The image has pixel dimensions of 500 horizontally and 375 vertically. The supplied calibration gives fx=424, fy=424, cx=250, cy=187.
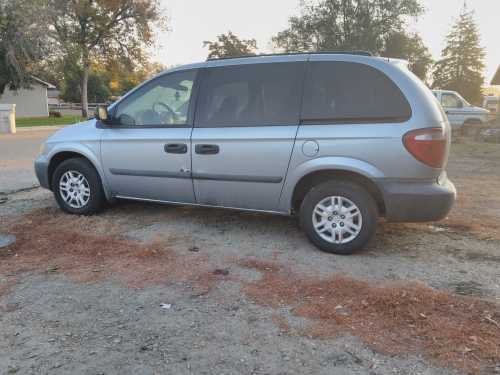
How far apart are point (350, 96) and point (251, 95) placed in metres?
1.05

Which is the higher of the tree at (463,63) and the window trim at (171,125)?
the tree at (463,63)

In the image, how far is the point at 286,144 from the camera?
4.19 metres

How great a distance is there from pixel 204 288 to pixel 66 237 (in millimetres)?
2041

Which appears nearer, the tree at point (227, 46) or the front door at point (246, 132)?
the front door at point (246, 132)

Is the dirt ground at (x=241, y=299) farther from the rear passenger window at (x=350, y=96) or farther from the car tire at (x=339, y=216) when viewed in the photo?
the rear passenger window at (x=350, y=96)

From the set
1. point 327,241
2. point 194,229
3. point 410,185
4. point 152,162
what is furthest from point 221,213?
point 410,185

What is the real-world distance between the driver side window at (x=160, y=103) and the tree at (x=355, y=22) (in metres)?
32.2

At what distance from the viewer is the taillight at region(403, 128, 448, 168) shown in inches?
146

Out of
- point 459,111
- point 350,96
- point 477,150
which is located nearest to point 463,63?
point 459,111

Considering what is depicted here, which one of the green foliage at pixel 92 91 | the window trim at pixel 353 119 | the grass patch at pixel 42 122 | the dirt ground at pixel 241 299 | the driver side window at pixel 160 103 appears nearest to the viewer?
the dirt ground at pixel 241 299

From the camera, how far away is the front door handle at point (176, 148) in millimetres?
4664

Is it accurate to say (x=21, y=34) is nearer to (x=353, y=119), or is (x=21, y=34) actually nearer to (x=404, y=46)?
(x=353, y=119)

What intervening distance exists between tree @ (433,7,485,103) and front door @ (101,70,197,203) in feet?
Result: 175

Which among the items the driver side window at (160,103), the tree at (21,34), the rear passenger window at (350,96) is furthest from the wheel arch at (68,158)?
the tree at (21,34)
